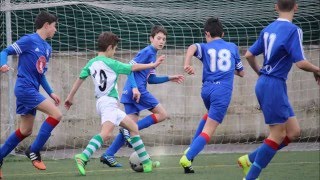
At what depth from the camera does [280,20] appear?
7.86 m

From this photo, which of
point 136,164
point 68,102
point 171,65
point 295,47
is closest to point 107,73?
point 68,102

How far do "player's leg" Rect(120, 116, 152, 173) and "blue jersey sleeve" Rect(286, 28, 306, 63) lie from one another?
2.46m

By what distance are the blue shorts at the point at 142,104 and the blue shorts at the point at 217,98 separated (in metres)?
1.42

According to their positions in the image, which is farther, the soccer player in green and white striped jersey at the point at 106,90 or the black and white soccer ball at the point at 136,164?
the black and white soccer ball at the point at 136,164

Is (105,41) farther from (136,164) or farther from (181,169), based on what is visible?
(181,169)

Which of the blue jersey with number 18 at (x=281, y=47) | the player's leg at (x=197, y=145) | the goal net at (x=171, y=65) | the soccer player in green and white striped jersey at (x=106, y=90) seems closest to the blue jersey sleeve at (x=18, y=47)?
the soccer player in green and white striped jersey at (x=106, y=90)

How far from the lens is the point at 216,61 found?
9.84 m

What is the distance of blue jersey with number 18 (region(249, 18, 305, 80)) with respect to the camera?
25.0 feet

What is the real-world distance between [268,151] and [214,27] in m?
2.49

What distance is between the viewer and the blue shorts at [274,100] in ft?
25.3

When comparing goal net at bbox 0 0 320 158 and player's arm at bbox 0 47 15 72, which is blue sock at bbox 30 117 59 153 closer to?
player's arm at bbox 0 47 15 72

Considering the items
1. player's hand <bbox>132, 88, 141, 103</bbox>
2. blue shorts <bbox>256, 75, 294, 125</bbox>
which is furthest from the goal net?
blue shorts <bbox>256, 75, 294, 125</bbox>

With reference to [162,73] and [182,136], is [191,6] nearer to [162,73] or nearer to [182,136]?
[162,73]

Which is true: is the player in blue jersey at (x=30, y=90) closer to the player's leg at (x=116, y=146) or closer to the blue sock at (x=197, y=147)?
the player's leg at (x=116, y=146)
